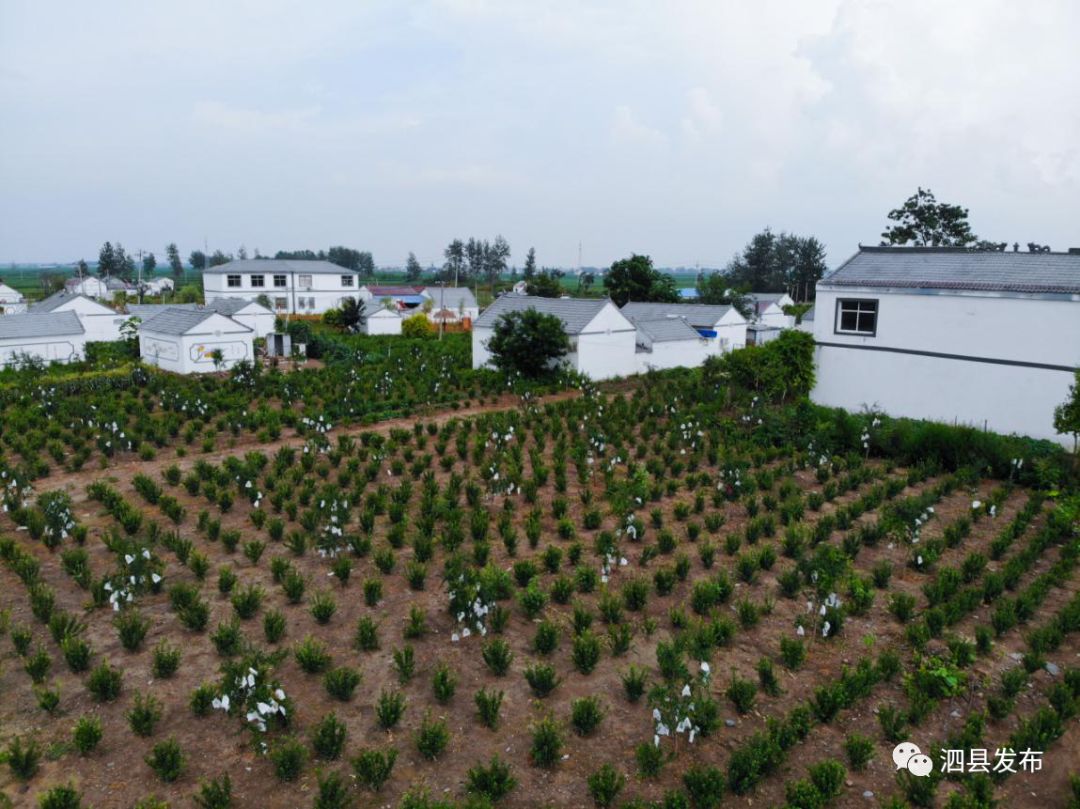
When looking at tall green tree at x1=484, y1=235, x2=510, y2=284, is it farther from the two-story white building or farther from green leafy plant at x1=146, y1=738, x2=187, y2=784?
green leafy plant at x1=146, y1=738, x2=187, y2=784

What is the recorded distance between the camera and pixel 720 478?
13.7 m

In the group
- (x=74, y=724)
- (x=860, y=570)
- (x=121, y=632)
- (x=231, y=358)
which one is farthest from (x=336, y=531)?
(x=231, y=358)

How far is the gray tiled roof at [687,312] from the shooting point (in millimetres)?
37219

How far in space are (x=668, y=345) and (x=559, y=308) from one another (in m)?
5.58

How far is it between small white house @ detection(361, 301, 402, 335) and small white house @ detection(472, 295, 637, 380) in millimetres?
18050

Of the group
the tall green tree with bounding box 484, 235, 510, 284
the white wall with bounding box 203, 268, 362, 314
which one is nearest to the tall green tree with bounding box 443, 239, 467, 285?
the tall green tree with bounding box 484, 235, 510, 284

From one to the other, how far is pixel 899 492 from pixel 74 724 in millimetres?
12631

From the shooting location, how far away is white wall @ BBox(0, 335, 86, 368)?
94.9ft

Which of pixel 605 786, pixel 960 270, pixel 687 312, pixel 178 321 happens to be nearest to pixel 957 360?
pixel 960 270

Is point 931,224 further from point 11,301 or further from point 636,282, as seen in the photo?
point 11,301

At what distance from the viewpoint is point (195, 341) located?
2788 centimetres

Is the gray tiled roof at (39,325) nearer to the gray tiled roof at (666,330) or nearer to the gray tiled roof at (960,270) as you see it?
the gray tiled roof at (666,330)

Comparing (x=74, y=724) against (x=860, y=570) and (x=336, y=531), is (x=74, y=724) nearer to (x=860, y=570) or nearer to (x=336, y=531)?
(x=336, y=531)

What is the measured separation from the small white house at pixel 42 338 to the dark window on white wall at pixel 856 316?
29344 millimetres
